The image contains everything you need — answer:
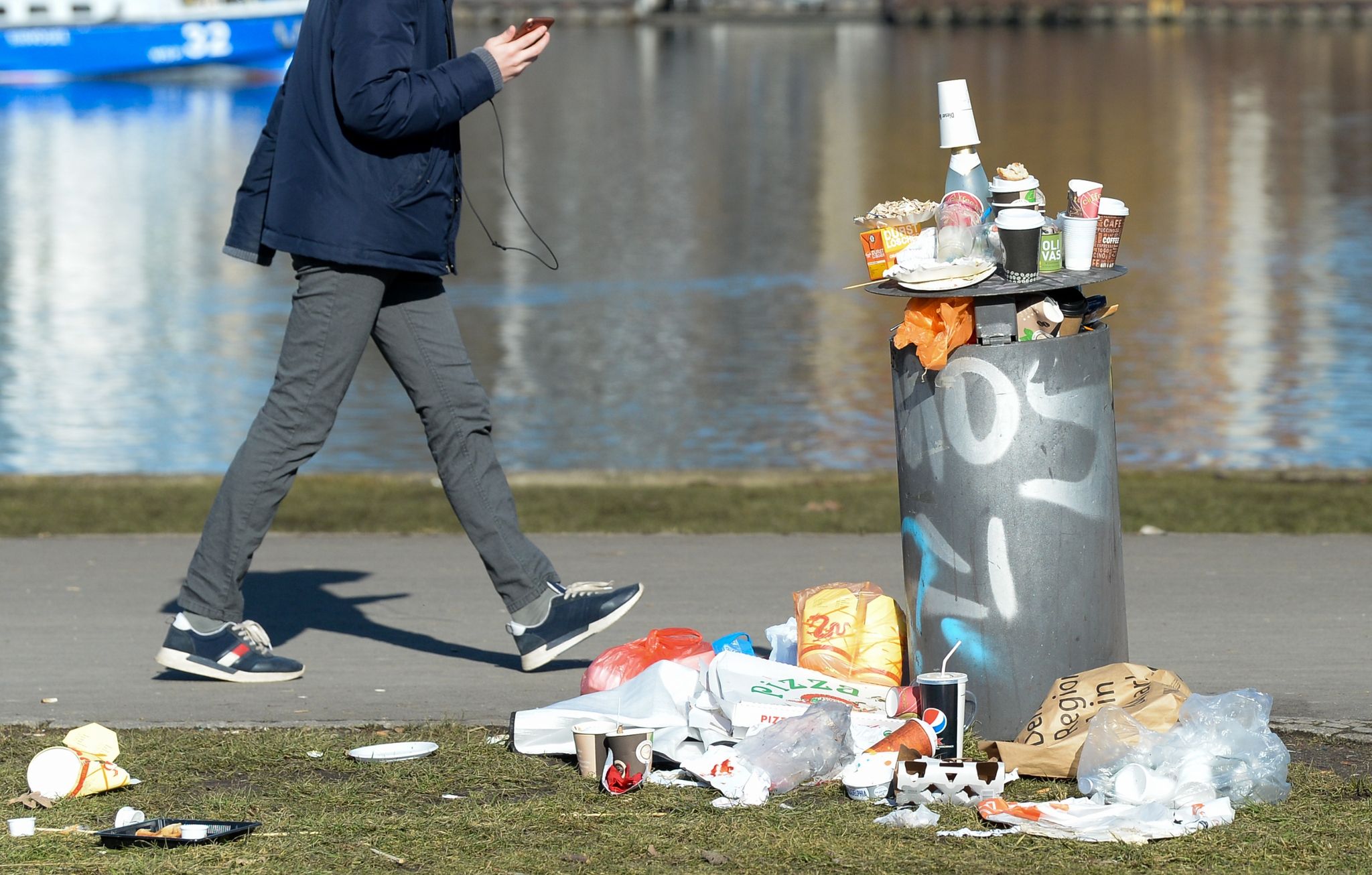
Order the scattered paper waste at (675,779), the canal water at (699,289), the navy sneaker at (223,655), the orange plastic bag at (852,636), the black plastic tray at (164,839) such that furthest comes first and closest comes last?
the canal water at (699,289)
the navy sneaker at (223,655)
the orange plastic bag at (852,636)
the scattered paper waste at (675,779)
the black plastic tray at (164,839)

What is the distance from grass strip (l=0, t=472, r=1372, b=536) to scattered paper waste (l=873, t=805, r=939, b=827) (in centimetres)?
318

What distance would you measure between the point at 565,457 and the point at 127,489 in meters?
2.56

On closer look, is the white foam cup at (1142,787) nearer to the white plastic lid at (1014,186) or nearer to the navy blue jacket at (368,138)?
the white plastic lid at (1014,186)

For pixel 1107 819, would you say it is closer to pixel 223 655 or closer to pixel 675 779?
pixel 675 779

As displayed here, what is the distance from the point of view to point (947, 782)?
3697mm

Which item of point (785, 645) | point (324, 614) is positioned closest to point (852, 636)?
point (785, 645)

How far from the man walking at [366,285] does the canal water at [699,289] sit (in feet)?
15.5

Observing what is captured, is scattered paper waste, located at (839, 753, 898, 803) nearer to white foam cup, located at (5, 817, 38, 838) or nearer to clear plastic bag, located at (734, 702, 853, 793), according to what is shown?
clear plastic bag, located at (734, 702, 853, 793)

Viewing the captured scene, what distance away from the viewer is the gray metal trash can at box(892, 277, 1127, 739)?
3959 mm

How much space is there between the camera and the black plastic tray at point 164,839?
347cm

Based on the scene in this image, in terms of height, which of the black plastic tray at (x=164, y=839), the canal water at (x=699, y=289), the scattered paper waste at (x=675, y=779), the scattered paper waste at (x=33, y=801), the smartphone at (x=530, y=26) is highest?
the smartphone at (x=530, y=26)

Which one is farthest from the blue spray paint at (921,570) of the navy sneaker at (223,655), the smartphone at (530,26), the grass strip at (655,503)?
the grass strip at (655,503)

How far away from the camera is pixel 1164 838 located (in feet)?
11.4

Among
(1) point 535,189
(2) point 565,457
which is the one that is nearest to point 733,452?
(2) point 565,457
